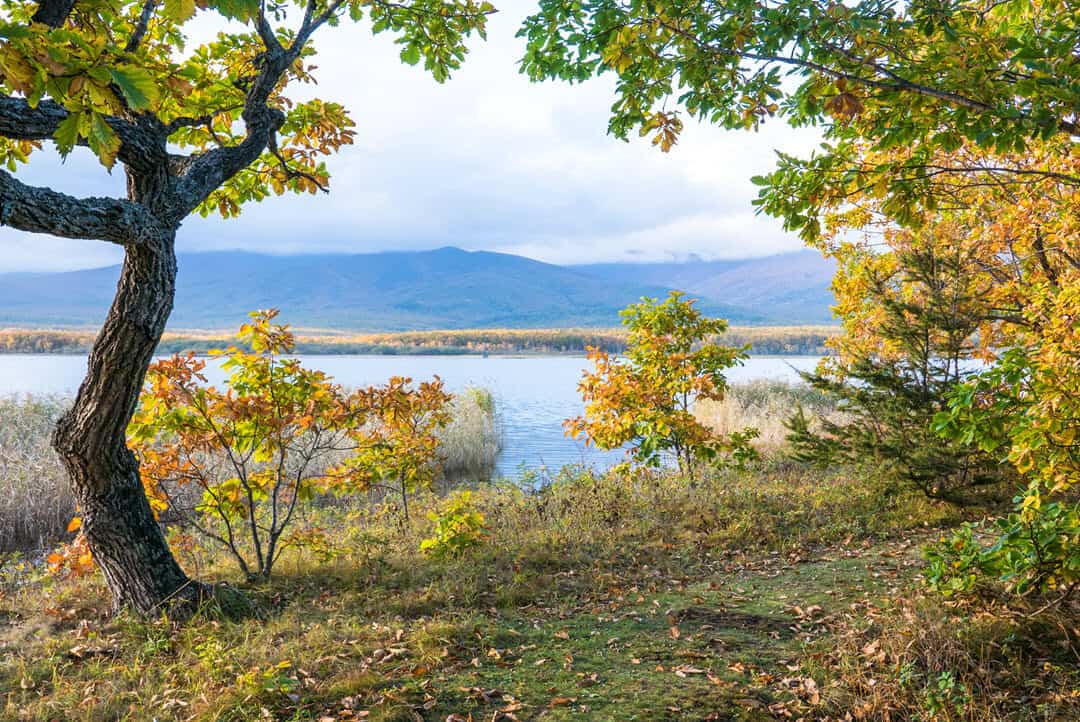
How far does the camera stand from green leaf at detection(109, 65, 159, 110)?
2.01 metres

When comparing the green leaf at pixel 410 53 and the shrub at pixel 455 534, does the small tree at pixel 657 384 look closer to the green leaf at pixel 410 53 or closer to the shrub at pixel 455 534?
the shrub at pixel 455 534

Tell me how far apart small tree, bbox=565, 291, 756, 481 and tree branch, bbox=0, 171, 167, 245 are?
5.51 metres

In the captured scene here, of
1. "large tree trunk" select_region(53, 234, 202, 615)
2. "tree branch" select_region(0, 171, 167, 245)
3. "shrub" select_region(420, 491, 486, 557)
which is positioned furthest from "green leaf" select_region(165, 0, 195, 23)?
"shrub" select_region(420, 491, 486, 557)

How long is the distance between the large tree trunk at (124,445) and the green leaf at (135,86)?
222 cm

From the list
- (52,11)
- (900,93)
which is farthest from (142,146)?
(900,93)

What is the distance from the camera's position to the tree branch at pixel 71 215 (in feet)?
10.2

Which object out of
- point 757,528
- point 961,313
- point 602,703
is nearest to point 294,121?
point 602,703

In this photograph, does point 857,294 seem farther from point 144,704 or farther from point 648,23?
point 144,704

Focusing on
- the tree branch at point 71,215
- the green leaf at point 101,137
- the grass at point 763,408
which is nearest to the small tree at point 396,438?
the tree branch at point 71,215

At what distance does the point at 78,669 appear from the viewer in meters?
3.96

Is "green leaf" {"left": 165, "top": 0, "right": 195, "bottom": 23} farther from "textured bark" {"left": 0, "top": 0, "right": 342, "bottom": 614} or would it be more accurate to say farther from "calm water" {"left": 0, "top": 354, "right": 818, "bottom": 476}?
"calm water" {"left": 0, "top": 354, "right": 818, "bottom": 476}

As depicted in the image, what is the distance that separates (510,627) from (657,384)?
4.36 m

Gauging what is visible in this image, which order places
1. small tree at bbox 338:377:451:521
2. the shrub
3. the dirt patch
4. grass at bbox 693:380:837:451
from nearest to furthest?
the dirt patch → small tree at bbox 338:377:451:521 → the shrub → grass at bbox 693:380:837:451

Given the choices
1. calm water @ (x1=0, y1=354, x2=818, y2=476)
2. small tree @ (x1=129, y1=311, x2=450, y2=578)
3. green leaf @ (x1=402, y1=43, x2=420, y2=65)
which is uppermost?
green leaf @ (x1=402, y1=43, x2=420, y2=65)
